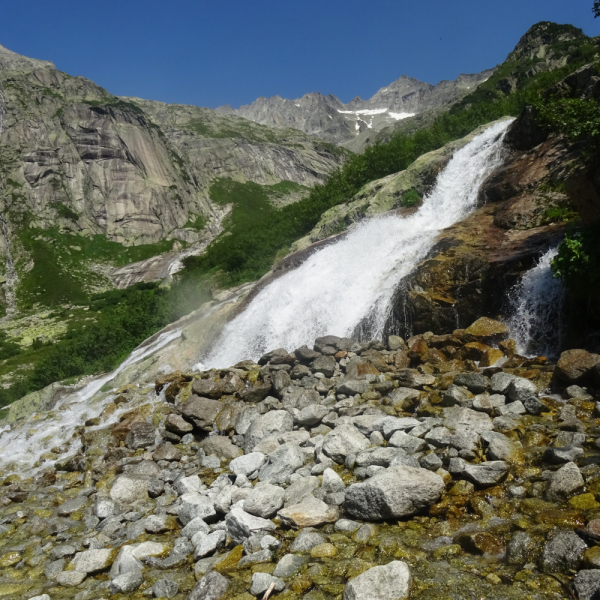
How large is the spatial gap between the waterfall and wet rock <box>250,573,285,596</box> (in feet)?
38.4

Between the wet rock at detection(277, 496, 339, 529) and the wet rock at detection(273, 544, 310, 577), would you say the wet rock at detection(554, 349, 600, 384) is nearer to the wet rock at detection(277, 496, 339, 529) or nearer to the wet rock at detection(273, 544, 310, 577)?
the wet rock at detection(277, 496, 339, 529)

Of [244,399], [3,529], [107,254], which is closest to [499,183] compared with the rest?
[244,399]

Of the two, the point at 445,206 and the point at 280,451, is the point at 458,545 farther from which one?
the point at 445,206

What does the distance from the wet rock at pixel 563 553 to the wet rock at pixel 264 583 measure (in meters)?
3.84

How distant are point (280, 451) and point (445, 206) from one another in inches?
996

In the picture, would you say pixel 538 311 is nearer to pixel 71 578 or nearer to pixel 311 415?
pixel 311 415

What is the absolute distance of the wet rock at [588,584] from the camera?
16.6 feet

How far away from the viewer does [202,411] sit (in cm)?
1608

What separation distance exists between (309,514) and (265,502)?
105cm

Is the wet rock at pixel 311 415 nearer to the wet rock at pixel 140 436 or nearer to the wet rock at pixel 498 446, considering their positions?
the wet rock at pixel 498 446

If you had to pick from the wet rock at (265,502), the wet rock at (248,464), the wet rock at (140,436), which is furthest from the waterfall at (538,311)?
the wet rock at (140,436)

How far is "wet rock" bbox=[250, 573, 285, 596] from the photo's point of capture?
6629 mm

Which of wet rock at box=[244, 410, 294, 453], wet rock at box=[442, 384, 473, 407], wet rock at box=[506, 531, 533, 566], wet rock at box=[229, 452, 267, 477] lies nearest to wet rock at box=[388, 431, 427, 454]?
wet rock at box=[442, 384, 473, 407]

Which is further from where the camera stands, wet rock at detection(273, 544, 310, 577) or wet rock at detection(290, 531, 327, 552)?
wet rock at detection(290, 531, 327, 552)
